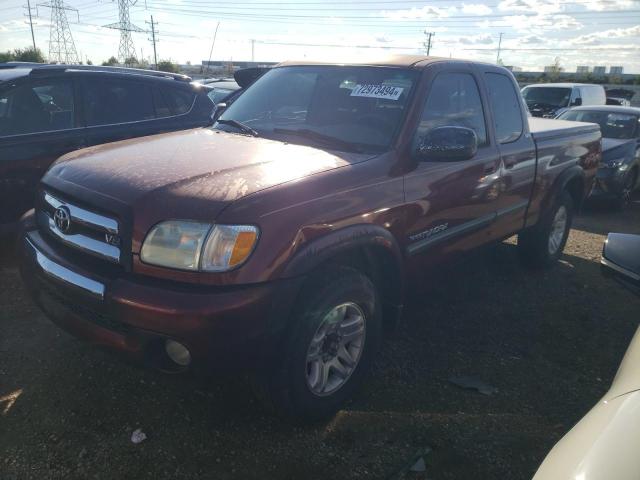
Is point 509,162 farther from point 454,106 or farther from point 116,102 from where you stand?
point 116,102

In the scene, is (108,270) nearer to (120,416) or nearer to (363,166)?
(120,416)

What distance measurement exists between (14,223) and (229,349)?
3332 millimetres

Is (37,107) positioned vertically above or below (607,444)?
above

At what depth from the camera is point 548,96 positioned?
50.3 ft

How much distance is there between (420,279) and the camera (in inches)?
138

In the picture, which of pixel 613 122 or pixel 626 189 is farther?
pixel 613 122

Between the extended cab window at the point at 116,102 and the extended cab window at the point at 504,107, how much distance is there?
341cm

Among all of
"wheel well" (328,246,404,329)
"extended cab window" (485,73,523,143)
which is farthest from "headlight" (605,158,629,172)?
"wheel well" (328,246,404,329)

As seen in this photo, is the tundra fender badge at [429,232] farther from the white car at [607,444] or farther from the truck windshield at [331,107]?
the white car at [607,444]

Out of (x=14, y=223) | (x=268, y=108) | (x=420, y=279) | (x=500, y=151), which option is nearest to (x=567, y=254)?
(x=500, y=151)

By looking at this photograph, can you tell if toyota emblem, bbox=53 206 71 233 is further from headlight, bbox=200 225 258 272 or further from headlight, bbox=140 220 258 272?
headlight, bbox=200 225 258 272

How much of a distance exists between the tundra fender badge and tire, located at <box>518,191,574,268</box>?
1.97 m

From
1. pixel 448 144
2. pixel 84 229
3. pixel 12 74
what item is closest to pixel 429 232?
pixel 448 144

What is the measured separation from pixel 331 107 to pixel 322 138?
32 centimetres
